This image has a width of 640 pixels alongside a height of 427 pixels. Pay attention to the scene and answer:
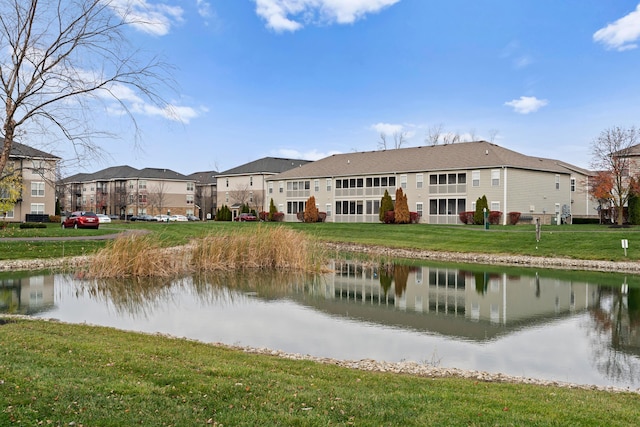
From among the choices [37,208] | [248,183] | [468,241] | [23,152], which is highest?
[248,183]

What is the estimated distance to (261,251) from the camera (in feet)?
84.4

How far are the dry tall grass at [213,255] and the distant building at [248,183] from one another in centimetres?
4790

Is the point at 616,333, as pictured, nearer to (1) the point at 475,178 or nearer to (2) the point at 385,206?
(1) the point at 475,178

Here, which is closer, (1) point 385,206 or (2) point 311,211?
(1) point 385,206

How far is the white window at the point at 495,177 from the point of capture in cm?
4575

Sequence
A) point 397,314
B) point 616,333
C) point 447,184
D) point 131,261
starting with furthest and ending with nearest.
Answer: point 447,184 → point 131,261 → point 397,314 → point 616,333

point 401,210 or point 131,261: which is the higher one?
point 401,210

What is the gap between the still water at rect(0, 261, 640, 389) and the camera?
11.1m

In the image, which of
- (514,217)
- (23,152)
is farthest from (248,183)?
(23,152)

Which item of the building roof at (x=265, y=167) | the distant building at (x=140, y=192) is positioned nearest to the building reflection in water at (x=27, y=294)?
the building roof at (x=265, y=167)

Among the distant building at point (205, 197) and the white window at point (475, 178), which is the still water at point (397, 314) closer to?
the white window at point (475, 178)

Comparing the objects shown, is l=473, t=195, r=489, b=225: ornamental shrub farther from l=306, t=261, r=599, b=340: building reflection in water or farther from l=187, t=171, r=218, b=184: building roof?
l=187, t=171, r=218, b=184: building roof

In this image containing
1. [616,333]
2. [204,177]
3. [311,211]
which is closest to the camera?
[616,333]

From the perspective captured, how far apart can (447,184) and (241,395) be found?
45.3 metres
